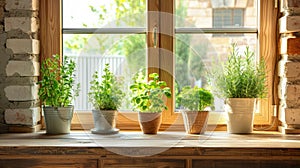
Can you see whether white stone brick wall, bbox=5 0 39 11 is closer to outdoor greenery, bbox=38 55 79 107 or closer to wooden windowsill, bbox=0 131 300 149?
outdoor greenery, bbox=38 55 79 107

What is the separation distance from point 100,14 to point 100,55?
10.2 inches

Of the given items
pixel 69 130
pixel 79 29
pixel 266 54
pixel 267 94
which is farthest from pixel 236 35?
pixel 69 130

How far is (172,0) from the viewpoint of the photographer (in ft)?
9.40

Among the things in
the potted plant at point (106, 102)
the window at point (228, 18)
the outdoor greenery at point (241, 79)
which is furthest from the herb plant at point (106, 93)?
the window at point (228, 18)

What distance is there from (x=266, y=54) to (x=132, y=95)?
858mm

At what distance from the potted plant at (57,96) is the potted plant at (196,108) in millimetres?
669

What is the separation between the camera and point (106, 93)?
274cm

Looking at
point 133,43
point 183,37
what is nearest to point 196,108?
point 183,37

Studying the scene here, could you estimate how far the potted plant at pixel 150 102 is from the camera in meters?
2.71

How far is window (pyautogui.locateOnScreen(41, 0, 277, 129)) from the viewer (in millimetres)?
2859

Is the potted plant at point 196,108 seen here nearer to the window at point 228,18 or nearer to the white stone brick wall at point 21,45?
the window at point 228,18

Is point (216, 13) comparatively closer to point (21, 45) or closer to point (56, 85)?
point (56, 85)

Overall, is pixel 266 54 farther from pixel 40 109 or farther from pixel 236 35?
pixel 40 109

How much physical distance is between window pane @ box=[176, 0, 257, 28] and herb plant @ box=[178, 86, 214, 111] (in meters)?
0.45
